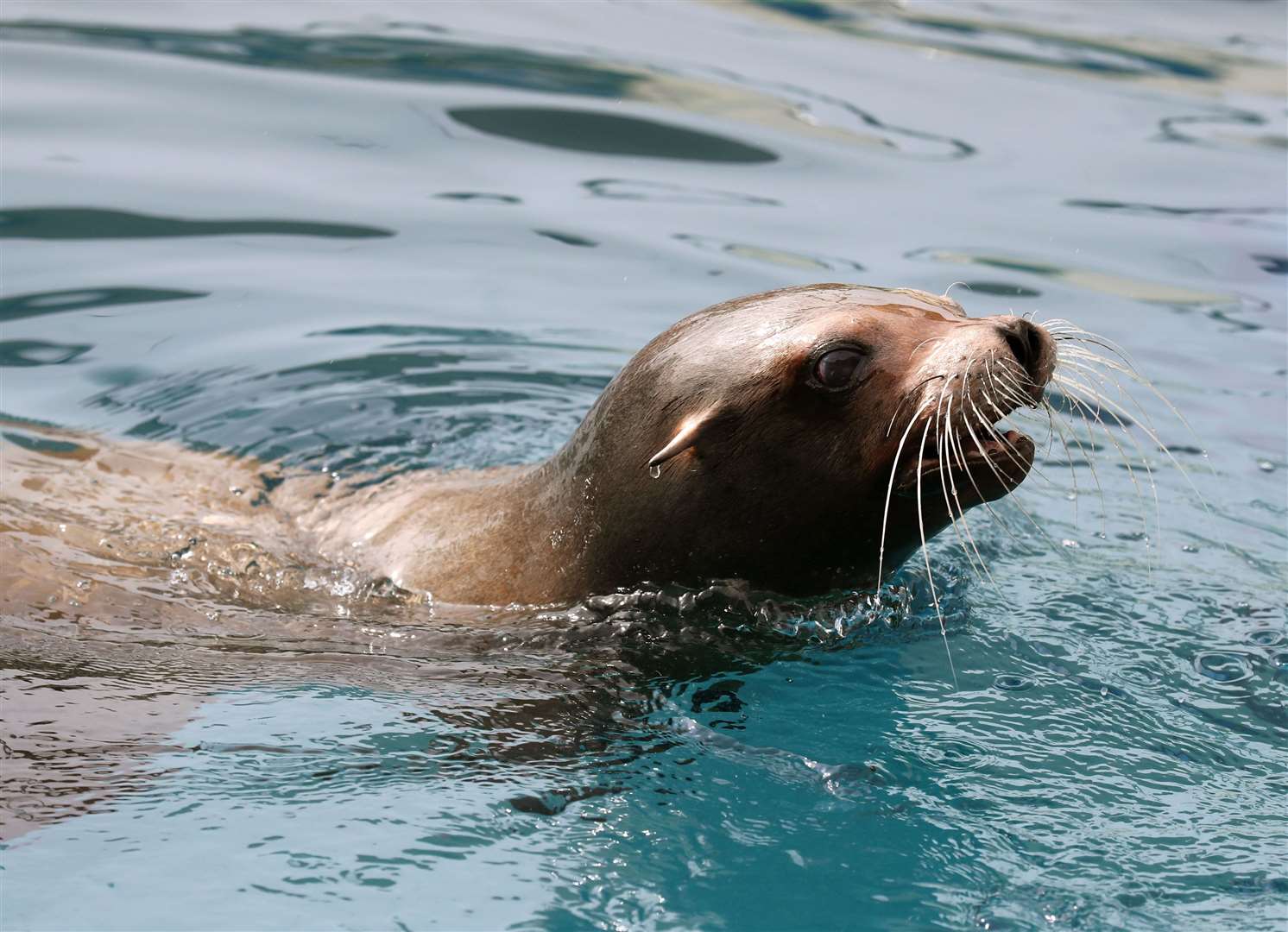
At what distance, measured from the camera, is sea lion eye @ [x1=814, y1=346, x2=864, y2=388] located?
4242 mm

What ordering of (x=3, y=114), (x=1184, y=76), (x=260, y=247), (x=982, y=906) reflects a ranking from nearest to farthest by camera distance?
(x=982, y=906) < (x=260, y=247) < (x=3, y=114) < (x=1184, y=76)

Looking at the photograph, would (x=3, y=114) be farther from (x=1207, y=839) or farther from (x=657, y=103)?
(x=1207, y=839)

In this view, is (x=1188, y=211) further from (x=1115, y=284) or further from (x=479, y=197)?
(x=479, y=197)

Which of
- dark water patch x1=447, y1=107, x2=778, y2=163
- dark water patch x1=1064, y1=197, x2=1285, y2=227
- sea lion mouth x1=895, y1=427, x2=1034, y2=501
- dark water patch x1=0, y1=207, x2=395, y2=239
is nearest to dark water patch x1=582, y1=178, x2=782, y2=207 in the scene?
dark water patch x1=447, y1=107, x2=778, y2=163

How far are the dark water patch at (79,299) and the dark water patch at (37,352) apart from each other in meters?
0.27

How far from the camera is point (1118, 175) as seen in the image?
10781 millimetres

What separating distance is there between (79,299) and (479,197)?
258 cm

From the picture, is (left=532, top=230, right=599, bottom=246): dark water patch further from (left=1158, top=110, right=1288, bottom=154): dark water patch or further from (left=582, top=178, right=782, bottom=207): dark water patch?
(left=1158, top=110, right=1288, bottom=154): dark water patch

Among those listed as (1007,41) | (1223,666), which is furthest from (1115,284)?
(1007,41)

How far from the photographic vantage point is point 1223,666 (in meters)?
4.72

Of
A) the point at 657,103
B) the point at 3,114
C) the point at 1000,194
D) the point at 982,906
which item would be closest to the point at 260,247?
the point at 3,114

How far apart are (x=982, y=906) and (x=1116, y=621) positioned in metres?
1.68

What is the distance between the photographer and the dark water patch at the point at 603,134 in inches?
417

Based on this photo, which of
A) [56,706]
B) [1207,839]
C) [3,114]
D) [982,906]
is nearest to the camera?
[982,906]
